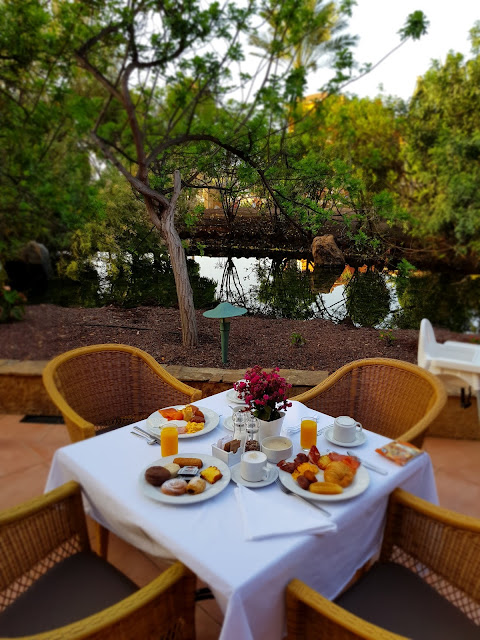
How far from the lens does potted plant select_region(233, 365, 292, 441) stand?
130cm

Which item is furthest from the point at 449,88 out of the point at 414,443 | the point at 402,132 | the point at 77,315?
the point at 77,315

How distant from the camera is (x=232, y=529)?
976mm

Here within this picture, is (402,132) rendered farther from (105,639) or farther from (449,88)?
(105,639)

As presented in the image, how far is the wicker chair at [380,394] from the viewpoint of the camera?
5.65 feet

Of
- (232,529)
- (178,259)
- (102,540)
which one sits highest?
(178,259)

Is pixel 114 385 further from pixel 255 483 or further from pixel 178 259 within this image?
pixel 178 259

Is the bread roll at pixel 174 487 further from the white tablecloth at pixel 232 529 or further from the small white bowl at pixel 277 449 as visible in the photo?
the small white bowl at pixel 277 449

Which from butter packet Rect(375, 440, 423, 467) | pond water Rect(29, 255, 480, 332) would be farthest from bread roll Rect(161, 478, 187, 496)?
pond water Rect(29, 255, 480, 332)

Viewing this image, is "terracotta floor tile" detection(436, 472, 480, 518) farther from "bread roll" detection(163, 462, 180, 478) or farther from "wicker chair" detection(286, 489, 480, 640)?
"bread roll" detection(163, 462, 180, 478)

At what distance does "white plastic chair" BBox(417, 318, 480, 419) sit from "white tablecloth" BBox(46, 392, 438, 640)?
1.71m

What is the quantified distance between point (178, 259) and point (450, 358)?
214 centimetres

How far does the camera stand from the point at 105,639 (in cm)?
78

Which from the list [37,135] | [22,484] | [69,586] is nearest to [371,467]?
[69,586]

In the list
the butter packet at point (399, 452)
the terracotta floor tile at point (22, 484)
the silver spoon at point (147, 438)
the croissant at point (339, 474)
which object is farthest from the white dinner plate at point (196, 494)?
the terracotta floor tile at point (22, 484)
